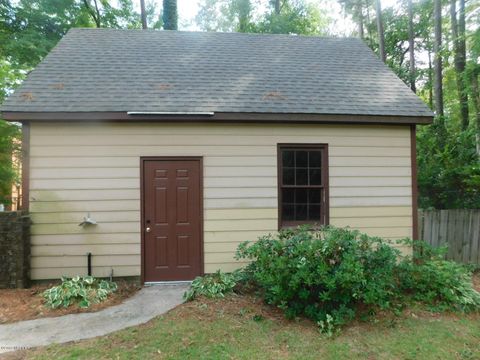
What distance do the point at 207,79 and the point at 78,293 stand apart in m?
4.54

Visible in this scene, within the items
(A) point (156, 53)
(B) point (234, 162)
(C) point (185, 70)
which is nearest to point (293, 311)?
(B) point (234, 162)

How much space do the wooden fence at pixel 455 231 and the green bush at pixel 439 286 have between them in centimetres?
183

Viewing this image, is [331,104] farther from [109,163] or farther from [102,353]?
[102,353]

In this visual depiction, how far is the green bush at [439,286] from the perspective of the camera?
15.6 ft

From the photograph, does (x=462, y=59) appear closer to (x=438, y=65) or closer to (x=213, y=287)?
(x=438, y=65)

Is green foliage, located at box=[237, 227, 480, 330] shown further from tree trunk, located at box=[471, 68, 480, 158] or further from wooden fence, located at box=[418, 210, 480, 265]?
tree trunk, located at box=[471, 68, 480, 158]

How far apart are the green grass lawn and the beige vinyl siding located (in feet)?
6.09

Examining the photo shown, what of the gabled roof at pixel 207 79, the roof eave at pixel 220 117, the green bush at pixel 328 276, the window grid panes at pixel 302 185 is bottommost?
the green bush at pixel 328 276

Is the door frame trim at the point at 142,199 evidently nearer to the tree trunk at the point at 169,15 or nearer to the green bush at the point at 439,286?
the green bush at the point at 439,286

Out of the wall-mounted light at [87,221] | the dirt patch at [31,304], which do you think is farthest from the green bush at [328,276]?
the wall-mounted light at [87,221]

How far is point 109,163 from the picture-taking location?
5.85 meters

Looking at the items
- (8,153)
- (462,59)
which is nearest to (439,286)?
(8,153)

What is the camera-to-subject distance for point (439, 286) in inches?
194

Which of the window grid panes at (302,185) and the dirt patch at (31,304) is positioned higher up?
the window grid panes at (302,185)
